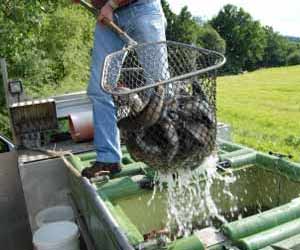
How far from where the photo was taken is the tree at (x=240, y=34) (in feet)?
151

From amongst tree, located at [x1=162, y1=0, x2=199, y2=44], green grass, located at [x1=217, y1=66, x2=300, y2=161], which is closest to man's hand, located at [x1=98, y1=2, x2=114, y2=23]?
green grass, located at [x1=217, y1=66, x2=300, y2=161]

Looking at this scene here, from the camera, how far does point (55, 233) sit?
3.05 m

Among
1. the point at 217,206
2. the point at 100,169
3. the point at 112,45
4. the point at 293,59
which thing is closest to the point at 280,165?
the point at 217,206

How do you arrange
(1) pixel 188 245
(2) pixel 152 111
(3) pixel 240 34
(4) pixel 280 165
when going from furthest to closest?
1. (3) pixel 240 34
2. (4) pixel 280 165
3. (2) pixel 152 111
4. (1) pixel 188 245

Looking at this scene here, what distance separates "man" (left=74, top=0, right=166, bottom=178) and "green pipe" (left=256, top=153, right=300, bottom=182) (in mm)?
958

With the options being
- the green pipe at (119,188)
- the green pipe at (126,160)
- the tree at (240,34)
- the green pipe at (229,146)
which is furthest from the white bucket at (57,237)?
the tree at (240,34)

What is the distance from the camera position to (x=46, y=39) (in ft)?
37.6

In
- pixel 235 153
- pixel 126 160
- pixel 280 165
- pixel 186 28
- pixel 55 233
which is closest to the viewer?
pixel 280 165

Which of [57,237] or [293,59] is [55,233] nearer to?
[57,237]

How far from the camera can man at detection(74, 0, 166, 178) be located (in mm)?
2783

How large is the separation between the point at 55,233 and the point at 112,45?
1.28 metres

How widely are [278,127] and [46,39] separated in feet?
21.1

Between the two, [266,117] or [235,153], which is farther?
[266,117]

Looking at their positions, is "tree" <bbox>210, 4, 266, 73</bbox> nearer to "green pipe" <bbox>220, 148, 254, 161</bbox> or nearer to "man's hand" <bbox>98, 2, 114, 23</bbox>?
"green pipe" <bbox>220, 148, 254, 161</bbox>
